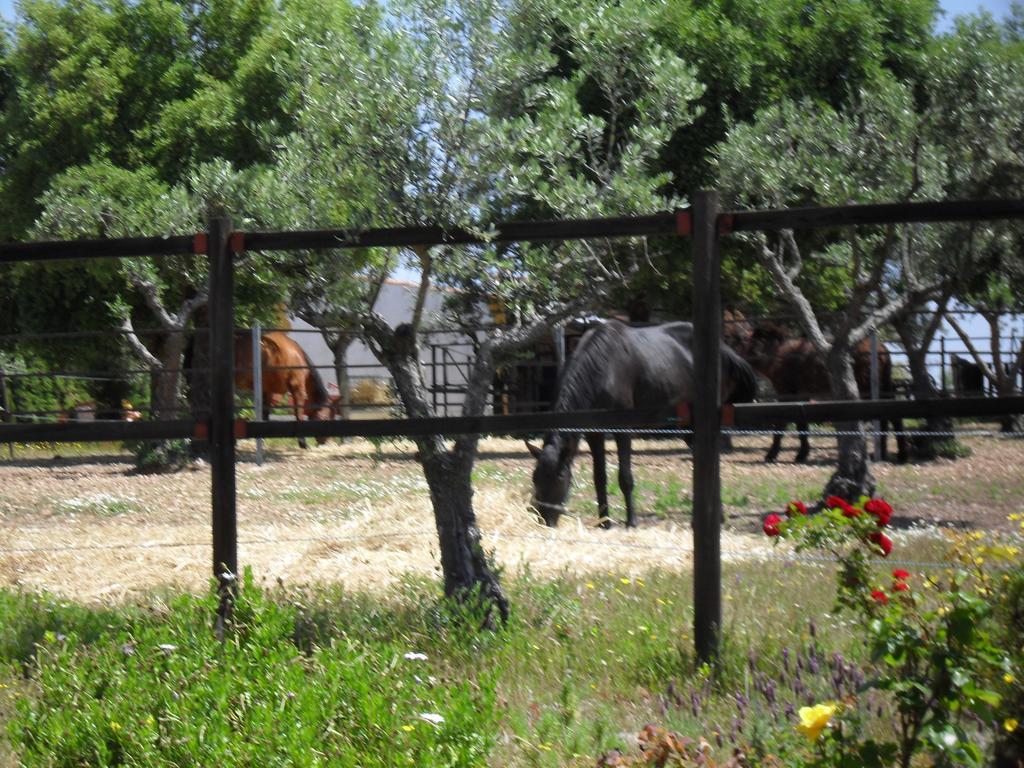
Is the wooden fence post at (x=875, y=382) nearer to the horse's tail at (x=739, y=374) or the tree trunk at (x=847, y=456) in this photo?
the horse's tail at (x=739, y=374)

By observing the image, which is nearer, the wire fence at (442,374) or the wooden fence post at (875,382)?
the wire fence at (442,374)

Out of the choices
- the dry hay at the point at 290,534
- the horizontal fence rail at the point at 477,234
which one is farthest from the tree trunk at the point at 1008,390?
the horizontal fence rail at the point at 477,234

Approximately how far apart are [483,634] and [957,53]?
8225mm

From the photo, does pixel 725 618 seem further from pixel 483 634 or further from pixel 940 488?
pixel 940 488

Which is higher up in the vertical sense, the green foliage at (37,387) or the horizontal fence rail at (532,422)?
the green foliage at (37,387)

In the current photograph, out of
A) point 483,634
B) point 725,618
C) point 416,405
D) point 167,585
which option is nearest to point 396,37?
point 416,405

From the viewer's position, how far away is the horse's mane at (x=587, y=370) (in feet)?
31.1

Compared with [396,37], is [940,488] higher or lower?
lower

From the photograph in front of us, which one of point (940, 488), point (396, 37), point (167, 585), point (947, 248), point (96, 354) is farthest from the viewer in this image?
point (96, 354)

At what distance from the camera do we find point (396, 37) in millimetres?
4883

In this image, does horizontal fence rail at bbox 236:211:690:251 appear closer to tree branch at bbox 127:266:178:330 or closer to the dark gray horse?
the dark gray horse

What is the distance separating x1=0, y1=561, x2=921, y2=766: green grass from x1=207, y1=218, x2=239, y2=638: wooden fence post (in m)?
0.32

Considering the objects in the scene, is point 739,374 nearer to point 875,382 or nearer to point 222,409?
point 875,382

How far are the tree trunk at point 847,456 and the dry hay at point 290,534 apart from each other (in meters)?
1.39
